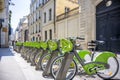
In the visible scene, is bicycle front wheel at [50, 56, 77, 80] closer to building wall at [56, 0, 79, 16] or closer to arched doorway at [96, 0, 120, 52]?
arched doorway at [96, 0, 120, 52]

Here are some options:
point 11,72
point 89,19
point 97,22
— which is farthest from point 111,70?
point 89,19

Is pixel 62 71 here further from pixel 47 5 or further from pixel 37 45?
pixel 47 5

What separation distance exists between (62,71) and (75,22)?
47.1 ft

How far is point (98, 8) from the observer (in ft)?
47.1

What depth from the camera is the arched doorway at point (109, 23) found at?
12302 millimetres

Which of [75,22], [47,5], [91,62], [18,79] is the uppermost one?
[47,5]

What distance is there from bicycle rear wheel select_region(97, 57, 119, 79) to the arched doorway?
6325 millimetres

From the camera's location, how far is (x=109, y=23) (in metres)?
13.1

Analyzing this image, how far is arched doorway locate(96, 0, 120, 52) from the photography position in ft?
40.4

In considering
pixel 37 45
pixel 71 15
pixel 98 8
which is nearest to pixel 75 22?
pixel 71 15

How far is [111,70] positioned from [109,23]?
7.42m

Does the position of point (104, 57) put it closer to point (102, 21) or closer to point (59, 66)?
point (59, 66)

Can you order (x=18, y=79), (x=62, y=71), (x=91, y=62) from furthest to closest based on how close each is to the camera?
(x=18, y=79)
(x=91, y=62)
(x=62, y=71)

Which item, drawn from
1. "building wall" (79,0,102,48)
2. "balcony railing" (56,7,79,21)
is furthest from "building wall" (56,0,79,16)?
"building wall" (79,0,102,48)
